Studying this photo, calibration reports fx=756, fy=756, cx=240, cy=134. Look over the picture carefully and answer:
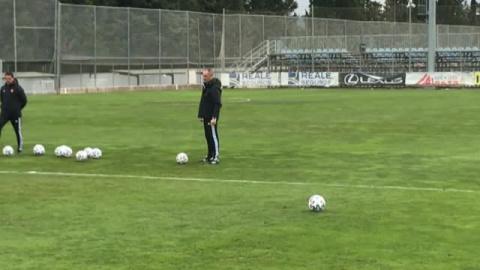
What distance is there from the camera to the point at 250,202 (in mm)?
10938

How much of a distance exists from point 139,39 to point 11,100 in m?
47.6

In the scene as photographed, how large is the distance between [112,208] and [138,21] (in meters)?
56.0

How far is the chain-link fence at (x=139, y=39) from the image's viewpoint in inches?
2260

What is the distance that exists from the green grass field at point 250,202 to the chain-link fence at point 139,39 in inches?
1442

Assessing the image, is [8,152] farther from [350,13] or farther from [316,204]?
[350,13]

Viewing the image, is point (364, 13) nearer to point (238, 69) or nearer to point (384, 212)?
point (238, 69)

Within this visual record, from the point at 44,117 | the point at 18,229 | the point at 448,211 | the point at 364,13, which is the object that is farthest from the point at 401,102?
the point at 364,13

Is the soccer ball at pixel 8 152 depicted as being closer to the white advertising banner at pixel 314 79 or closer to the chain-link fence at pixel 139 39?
the chain-link fence at pixel 139 39

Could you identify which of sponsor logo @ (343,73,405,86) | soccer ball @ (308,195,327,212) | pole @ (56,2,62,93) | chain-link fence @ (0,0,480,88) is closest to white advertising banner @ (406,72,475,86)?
sponsor logo @ (343,73,405,86)

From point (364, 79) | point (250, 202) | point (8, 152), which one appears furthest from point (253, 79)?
point (250, 202)

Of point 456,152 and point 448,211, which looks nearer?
point 448,211

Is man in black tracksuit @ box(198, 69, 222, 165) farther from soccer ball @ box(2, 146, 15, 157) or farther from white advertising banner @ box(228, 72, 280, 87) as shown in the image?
white advertising banner @ box(228, 72, 280, 87)

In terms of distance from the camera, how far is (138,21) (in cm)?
6500

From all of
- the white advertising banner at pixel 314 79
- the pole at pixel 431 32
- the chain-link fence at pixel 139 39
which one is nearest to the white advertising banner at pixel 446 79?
the pole at pixel 431 32
